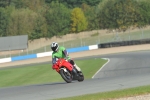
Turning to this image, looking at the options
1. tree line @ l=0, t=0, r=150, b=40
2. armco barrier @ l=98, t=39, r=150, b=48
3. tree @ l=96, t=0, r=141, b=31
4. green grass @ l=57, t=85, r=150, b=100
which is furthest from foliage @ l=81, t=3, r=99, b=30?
green grass @ l=57, t=85, r=150, b=100

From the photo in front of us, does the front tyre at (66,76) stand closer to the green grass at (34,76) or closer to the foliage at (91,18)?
the green grass at (34,76)

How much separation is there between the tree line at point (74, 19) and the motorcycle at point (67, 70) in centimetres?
7110

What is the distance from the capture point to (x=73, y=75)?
1717 cm

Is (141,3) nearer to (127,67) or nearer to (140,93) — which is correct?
(127,67)

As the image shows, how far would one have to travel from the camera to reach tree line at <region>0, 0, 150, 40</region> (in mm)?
89188

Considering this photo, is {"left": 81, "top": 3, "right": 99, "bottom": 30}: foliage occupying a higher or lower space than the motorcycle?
higher

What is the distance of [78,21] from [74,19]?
9.25 feet

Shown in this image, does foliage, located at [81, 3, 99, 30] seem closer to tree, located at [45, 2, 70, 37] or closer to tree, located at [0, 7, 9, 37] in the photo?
tree, located at [45, 2, 70, 37]

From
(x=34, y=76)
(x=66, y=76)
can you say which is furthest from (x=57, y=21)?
(x=66, y=76)

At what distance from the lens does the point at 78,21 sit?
3713 inches

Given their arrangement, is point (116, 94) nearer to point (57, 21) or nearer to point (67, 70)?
point (67, 70)

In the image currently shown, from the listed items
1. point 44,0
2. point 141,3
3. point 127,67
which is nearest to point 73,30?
point 141,3

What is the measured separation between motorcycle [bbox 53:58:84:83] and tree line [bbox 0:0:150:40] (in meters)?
71.1

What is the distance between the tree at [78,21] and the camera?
3700 inches
